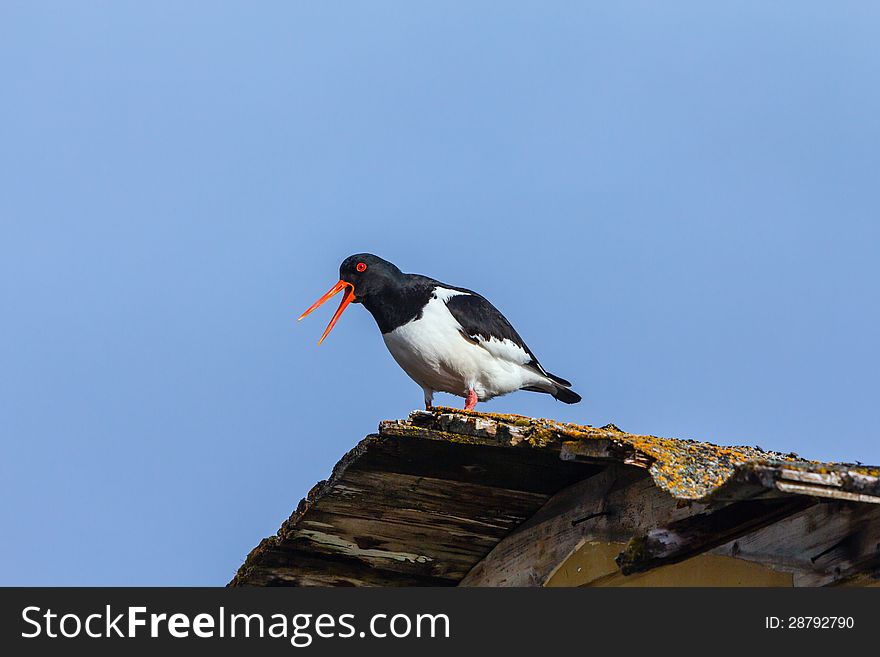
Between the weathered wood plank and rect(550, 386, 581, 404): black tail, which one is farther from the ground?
rect(550, 386, 581, 404): black tail

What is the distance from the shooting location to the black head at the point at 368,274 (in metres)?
9.74

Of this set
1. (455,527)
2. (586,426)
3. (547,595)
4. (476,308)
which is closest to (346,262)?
(476,308)

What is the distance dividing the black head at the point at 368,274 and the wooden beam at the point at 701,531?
542 centimetres

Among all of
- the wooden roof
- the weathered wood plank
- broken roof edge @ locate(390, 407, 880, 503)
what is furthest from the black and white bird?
the weathered wood plank

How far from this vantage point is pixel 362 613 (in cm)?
466

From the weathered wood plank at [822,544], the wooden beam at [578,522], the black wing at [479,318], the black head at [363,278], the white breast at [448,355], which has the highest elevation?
the black head at [363,278]

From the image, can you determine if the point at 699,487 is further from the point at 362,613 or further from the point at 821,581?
the point at 362,613

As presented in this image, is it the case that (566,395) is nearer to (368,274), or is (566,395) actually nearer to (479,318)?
(479,318)

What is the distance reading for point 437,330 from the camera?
931 cm

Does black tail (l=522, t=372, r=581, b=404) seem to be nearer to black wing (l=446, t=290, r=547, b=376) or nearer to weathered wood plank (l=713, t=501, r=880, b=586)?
black wing (l=446, t=290, r=547, b=376)

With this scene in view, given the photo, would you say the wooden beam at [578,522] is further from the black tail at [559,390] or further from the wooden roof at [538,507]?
the black tail at [559,390]

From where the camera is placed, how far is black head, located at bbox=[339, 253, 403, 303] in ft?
32.0

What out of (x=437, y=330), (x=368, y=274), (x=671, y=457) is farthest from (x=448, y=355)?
(x=671, y=457)

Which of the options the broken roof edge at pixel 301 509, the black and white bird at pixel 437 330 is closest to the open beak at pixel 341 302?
the black and white bird at pixel 437 330
